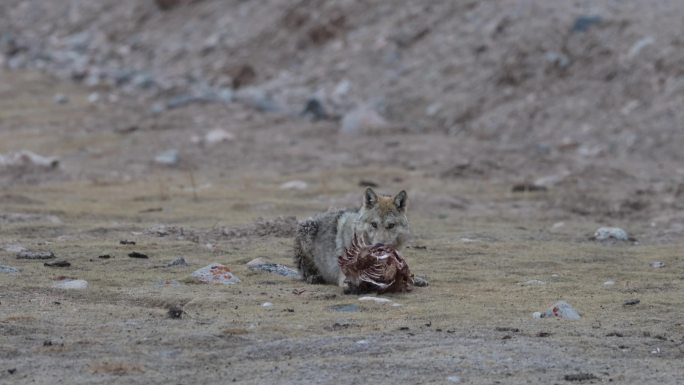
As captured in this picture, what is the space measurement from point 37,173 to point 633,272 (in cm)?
900

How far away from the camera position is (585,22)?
1934cm

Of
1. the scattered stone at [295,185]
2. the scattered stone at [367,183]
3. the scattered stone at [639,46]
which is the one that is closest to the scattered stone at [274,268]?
the scattered stone at [295,185]

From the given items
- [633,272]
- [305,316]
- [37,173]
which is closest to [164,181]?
[37,173]

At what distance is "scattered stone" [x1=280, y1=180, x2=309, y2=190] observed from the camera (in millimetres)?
14633

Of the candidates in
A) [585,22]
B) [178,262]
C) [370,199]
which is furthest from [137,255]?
[585,22]

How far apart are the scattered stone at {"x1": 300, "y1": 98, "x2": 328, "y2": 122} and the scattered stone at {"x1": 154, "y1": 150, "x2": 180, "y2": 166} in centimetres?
333

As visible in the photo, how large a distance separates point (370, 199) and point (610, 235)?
12.4 ft

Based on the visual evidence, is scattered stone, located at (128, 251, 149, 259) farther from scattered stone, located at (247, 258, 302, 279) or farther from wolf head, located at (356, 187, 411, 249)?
wolf head, located at (356, 187, 411, 249)

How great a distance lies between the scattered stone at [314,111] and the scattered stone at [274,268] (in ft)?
36.9

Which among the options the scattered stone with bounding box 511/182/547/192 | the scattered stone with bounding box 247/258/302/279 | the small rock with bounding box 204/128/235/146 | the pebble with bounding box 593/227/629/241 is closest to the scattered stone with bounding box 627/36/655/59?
the scattered stone with bounding box 511/182/547/192

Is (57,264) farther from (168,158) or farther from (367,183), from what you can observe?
(168,158)

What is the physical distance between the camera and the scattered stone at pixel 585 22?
1928 cm

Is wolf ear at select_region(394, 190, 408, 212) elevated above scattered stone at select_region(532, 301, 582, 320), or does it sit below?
above

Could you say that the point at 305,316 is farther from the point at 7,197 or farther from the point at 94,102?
the point at 94,102
